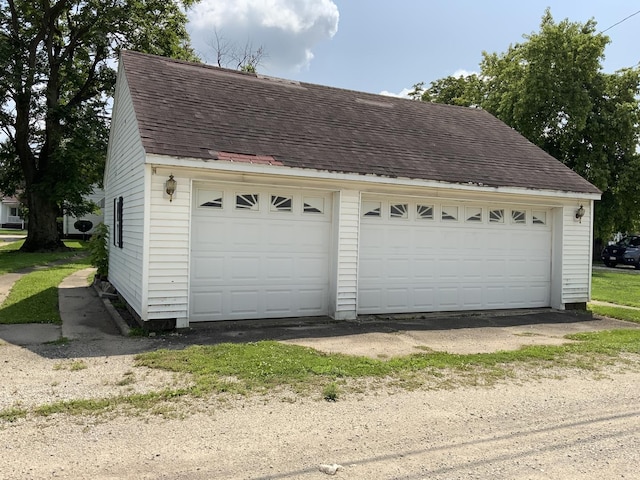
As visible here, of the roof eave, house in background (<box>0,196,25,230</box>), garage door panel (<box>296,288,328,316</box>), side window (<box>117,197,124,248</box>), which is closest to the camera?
the roof eave

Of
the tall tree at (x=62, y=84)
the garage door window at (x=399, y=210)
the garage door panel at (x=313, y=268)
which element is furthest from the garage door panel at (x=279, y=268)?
the tall tree at (x=62, y=84)

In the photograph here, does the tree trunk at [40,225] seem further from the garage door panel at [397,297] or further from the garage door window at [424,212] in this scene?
the garage door window at [424,212]

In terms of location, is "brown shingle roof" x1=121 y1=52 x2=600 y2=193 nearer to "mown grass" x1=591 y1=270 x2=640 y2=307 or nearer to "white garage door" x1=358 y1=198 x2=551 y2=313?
"white garage door" x1=358 y1=198 x2=551 y2=313

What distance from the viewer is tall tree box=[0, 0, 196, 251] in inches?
841

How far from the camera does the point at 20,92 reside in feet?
68.8

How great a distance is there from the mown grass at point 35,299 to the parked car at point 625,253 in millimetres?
26505

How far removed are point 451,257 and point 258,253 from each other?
4.03 m

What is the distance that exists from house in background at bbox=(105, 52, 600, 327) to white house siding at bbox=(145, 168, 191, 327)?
0.02m

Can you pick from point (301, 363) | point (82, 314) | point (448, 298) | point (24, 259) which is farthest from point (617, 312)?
point (24, 259)

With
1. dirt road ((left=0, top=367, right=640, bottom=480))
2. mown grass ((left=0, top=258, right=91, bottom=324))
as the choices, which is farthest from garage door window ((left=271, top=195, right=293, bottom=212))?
dirt road ((left=0, top=367, right=640, bottom=480))

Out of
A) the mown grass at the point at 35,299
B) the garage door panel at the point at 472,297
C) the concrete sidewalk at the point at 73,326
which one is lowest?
the concrete sidewalk at the point at 73,326

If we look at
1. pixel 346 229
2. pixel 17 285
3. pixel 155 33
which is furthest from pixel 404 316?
pixel 155 33

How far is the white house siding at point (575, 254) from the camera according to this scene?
10.9 metres

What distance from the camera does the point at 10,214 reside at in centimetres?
6047
